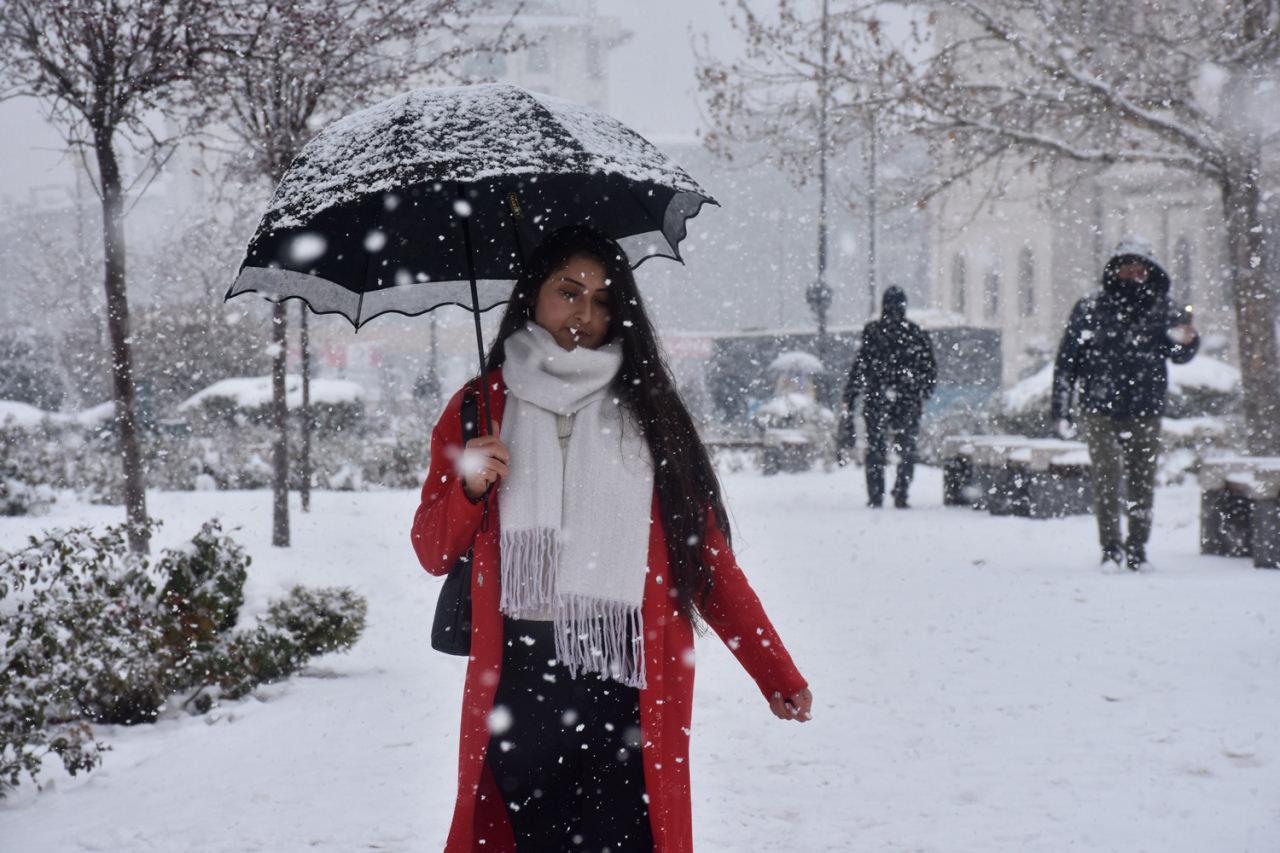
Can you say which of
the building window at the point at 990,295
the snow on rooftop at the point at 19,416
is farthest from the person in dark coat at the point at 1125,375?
the building window at the point at 990,295

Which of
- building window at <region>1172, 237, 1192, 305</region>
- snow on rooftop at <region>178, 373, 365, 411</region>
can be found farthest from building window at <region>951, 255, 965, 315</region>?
snow on rooftop at <region>178, 373, 365, 411</region>

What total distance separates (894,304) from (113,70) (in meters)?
7.67

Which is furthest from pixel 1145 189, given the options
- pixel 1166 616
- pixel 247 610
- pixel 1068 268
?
pixel 247 610

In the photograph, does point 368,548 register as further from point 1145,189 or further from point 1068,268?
point 1068,268

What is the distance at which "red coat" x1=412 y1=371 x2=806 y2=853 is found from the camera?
7.80 ft

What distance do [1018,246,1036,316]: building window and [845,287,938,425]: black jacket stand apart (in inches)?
1257

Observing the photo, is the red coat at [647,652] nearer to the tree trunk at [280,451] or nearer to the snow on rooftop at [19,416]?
the tree trunk at [280,451]

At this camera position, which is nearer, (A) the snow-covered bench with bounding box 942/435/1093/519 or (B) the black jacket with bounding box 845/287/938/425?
(A) the snow-covered bench with bounding box 942/435/1093/519

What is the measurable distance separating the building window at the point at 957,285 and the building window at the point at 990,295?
4.97 ft

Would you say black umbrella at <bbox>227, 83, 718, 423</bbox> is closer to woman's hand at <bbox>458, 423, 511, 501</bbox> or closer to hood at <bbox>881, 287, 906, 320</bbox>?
woman's hand at <bbox>458, 423, 511, 501</bbox>

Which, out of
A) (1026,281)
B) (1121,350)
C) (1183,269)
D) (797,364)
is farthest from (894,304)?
(1026,281)

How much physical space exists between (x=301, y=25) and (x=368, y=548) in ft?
13.8

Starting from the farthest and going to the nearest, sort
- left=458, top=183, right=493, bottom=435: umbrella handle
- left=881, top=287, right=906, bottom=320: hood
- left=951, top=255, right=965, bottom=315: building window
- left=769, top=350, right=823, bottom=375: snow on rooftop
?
left=951, top=255, right=965, bottom=315: building window
left=769, top=350, right=823, bottom=375: snow on rooftop
left=881, top=287, right=906, bottom=320: hood
left=458, top=183, right=493, bottom=435: umbrella handle

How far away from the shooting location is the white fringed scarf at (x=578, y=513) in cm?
237
